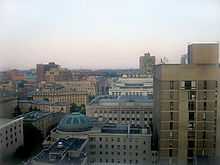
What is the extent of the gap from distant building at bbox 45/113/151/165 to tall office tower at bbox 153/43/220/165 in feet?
1.48

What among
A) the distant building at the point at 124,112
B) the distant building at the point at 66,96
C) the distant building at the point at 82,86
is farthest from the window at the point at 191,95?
the distant building at the point at 82,86

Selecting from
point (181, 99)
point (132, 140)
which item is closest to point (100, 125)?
point (132, 140)

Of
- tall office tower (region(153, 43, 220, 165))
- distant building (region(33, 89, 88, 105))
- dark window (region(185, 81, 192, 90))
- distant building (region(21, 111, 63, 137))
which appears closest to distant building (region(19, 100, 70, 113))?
distant building (region(33, 89, 88, 105))

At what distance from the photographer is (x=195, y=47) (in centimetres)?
289

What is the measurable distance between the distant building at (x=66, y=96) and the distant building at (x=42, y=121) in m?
2.51

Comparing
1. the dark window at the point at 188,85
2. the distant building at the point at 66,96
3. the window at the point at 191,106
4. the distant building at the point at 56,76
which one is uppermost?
the distant building at the point at 56,76

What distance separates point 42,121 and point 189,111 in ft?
11.1

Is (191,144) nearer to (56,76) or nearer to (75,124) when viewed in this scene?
(75,124)

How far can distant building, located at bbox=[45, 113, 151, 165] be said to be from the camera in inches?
161

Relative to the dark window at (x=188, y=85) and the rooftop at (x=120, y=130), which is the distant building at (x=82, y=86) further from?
the dark window at (x=188, y=85)

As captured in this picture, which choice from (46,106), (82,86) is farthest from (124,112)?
(82,86)

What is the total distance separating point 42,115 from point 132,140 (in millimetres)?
2556

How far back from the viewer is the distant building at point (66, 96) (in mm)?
8899

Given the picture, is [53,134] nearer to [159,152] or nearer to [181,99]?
[159,152]
